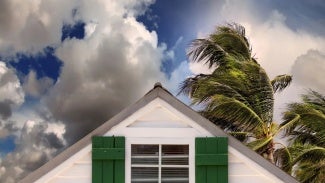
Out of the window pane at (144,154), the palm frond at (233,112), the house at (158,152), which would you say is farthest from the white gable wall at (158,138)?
the palm frond at (233,112)

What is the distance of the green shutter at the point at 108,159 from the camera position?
13406 mm

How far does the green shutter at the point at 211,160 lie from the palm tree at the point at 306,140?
1313 centimetres

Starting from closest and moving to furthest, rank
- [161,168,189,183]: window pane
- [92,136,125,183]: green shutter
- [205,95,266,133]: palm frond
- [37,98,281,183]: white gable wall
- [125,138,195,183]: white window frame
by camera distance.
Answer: [92,136,125,183]: green shutter → [37,98,281,183]: white gable wall → [125,138,195,183]: white window frame → [161,168,189,183]: window pane → [205,95,266,133]: palm frond

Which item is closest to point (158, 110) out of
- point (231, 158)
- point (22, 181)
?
point (231, 158)

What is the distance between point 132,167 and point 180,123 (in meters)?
1.38

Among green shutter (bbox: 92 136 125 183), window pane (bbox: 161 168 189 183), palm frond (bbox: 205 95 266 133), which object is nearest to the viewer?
green shutter (bbox: 92 136 125 183)

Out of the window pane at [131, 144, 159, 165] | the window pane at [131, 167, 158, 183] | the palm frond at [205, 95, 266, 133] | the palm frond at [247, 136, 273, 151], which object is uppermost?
the palm frond at [205, 95, 266, 133]

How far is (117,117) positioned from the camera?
13.6m

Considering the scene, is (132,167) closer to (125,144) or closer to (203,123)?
(125,144)

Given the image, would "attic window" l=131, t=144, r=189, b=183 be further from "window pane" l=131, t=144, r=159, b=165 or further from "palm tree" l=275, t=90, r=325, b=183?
"palm tree" l=275, t=90, r=325, b=183

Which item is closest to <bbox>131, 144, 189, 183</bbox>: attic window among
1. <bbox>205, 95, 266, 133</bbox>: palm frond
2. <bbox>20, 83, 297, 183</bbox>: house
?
<bbox>20, 83, 297, 183</bbox>: house

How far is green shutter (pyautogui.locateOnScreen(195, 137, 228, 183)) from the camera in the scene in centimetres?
1348

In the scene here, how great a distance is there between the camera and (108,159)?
13.4 meters

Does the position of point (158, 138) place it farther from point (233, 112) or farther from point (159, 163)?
point (233, 112)
